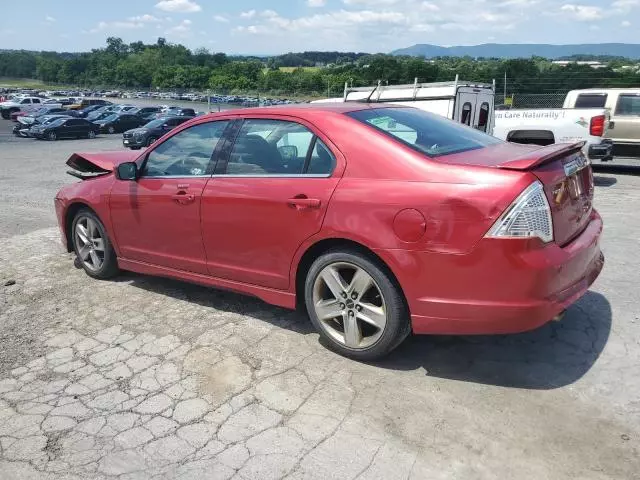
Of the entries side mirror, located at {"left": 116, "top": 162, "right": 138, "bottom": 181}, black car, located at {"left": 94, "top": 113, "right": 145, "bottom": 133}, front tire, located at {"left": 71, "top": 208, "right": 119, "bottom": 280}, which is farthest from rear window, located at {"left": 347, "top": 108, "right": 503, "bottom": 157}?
black car, located at {"left": 94, "top": 113, "right": 145, "bottom": 133}

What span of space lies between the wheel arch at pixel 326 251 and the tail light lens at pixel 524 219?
65 cm

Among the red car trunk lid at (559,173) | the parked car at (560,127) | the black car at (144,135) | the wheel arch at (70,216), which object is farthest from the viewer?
the black car at (144,135)

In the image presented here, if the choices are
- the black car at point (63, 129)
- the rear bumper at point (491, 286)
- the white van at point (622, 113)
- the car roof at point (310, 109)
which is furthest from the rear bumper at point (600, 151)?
the black car at point (63, 129)

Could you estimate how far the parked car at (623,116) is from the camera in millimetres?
12633

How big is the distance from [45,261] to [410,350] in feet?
13.9

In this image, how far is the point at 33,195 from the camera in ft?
34.7

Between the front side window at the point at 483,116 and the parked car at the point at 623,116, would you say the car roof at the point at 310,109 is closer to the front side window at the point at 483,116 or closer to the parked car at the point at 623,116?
the front side window at the point at 483,116

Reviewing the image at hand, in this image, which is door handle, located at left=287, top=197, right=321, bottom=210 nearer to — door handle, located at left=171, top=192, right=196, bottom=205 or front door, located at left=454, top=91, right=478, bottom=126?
door handle, located at left=171, top=192, right=196, bottom=205

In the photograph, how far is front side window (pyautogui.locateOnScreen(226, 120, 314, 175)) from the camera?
12.5ft

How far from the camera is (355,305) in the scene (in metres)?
3.54

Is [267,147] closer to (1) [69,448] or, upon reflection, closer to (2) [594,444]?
(1) [69,448]

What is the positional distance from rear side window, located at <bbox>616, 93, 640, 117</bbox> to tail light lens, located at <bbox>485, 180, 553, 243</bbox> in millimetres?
11689

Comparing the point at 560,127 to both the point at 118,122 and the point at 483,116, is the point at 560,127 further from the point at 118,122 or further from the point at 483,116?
the point at 118,122

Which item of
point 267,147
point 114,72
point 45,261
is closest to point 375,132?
point 267,147
